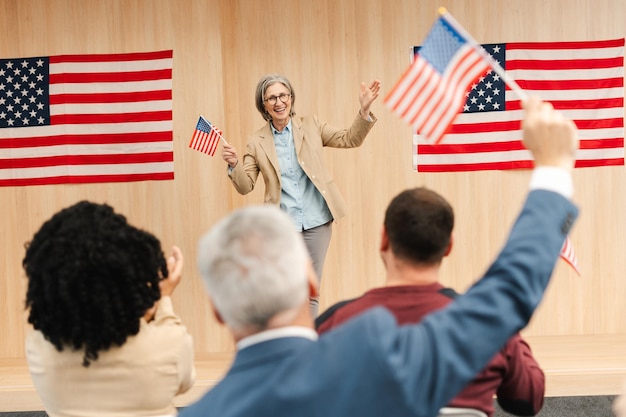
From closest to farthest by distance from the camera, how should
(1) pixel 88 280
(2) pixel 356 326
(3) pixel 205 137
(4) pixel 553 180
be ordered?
(2) pixel 356 326 → (4) pixel 553 180 → (1) pixel 88 280 → (3) pixel 205 137

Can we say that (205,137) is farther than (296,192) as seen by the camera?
Yes

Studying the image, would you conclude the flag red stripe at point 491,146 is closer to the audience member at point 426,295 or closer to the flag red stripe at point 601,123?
the flag red stripe at point 601,123

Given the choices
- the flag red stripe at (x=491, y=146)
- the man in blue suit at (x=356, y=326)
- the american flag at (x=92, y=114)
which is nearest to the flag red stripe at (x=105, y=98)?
the american flag at (x=92, y=114)

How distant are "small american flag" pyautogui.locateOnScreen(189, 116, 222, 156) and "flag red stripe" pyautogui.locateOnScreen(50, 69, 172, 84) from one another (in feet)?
1.87

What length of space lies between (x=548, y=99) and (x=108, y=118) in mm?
2620

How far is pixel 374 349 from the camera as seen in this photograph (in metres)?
0.86

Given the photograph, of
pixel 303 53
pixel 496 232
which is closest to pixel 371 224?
pixel 496 232

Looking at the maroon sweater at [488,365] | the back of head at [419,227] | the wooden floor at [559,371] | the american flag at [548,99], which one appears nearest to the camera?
the maroon sweater at [488,365]

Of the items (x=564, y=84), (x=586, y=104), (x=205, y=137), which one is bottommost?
(x=205, y=137)

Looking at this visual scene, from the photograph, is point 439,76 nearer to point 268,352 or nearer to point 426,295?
point 426,295

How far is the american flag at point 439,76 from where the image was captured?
5.74 feet

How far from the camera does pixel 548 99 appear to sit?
4625 millimetres

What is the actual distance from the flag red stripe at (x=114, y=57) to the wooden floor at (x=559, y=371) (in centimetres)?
179

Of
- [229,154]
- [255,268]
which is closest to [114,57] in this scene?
[229,154]
